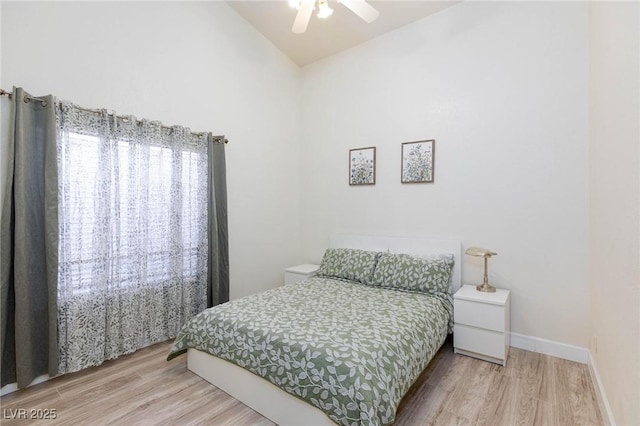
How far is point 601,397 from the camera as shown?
6.06 ft

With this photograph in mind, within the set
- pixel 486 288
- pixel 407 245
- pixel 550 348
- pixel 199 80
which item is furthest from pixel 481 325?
pixel 199 80

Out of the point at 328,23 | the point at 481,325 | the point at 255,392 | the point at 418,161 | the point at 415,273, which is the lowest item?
the point at 255,392

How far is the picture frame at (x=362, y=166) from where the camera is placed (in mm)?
3580

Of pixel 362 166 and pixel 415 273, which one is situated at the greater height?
pixel 362 166

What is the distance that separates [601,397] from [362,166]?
2796 millimetres

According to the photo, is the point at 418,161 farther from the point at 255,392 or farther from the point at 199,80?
the point at 255,392

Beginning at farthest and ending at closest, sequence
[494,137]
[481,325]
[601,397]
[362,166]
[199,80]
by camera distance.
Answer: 1. [362,166]
2. [199,80]
3. [494,137]
4. [481,325]
5. [601,397]

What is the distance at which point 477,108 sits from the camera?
9.53 ft

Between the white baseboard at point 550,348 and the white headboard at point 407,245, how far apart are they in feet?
2.20

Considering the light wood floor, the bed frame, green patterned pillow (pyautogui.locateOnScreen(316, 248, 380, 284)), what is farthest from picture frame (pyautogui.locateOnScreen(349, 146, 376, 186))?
the bed frame

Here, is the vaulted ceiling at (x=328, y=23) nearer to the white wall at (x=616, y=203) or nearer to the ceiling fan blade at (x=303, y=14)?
the ceiling fan blade at (x=303, y=14)

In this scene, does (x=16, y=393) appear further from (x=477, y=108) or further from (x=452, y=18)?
(x=452, y=18)

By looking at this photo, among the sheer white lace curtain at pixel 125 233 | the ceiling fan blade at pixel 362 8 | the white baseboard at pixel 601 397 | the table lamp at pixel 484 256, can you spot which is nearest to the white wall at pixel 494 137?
the table lamp at pixel 484 256

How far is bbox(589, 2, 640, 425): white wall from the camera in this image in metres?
1.27
